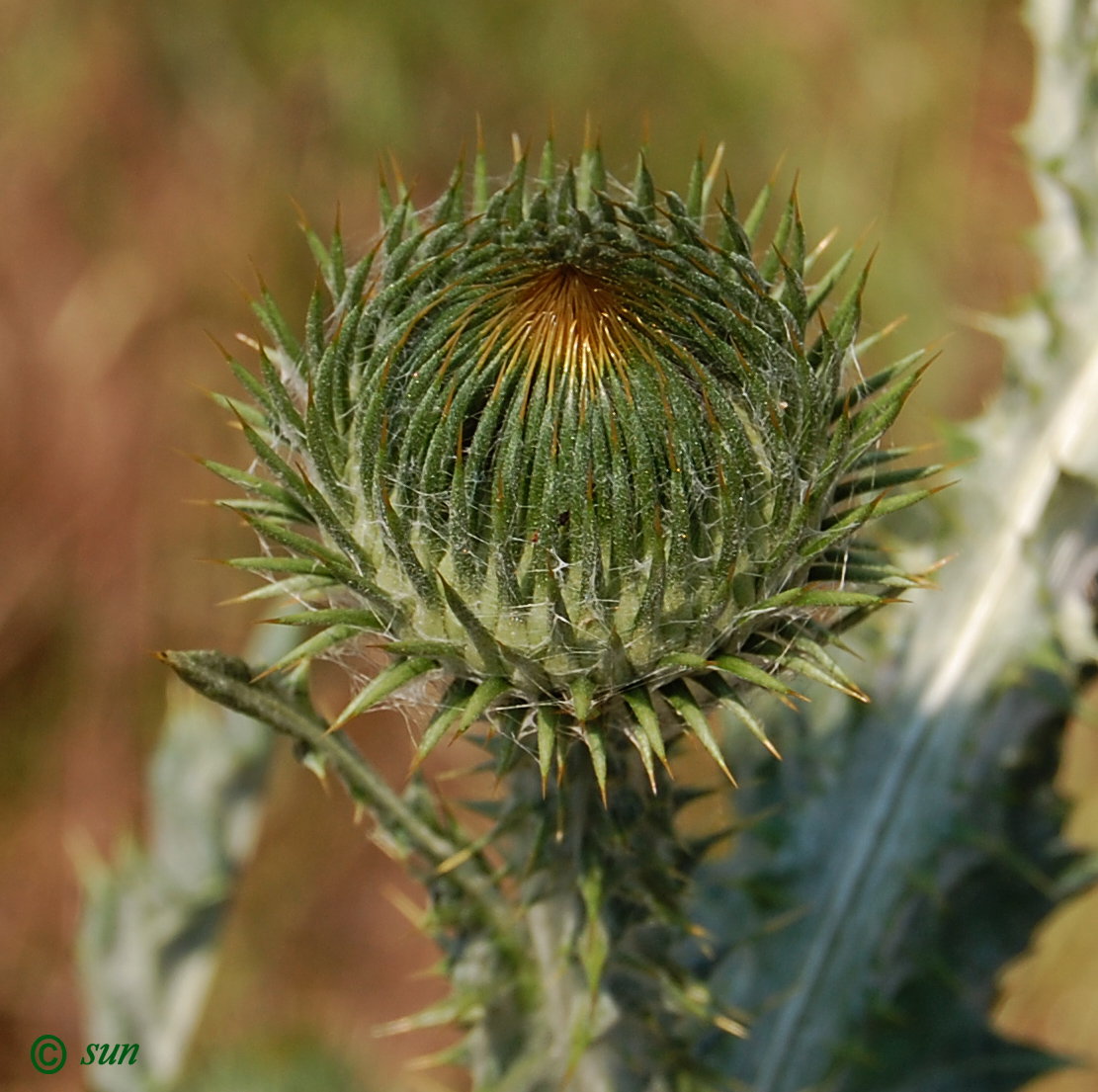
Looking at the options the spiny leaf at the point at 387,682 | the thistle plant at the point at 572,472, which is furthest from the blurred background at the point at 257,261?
the spiny leaf at the point at 387,682

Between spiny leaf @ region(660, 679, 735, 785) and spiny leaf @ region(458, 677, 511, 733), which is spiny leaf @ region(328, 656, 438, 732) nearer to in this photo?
spiny leaf @ region(458, 677, 511, 733)

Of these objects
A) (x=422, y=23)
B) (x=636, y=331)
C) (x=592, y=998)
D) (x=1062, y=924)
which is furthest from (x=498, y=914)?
(x=422, y=23)

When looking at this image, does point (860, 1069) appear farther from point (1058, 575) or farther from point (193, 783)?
point (193, 783)

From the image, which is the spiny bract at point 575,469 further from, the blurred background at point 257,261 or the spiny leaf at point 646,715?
the blurred background at point 257,261

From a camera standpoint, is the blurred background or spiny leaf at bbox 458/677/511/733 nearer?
spiny leaf at bbox 458/677/511/733

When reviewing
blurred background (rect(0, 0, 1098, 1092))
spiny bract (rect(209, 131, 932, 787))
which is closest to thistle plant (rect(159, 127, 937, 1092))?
spiny bract (rect(209, 131, 932, 787))

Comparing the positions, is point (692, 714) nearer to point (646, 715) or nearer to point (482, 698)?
point (646, 715)

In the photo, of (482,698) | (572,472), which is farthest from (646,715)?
(572,472)
